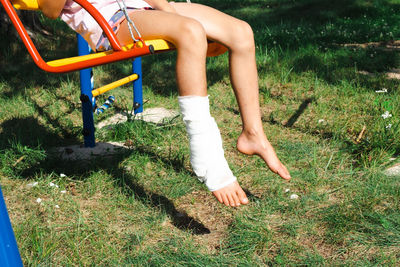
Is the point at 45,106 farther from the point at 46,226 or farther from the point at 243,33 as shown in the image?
the point at 243,33

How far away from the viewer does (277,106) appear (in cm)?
354

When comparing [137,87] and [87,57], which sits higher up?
[87,57]

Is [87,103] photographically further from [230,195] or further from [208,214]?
[230,195]

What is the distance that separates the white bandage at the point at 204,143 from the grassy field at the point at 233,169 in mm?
306

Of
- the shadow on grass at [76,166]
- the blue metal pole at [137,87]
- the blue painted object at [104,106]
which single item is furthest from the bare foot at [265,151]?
the blue metal pole at [137,87]

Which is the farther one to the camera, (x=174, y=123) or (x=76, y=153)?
(x=174, y=123)

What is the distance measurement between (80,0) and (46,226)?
0.99 meters

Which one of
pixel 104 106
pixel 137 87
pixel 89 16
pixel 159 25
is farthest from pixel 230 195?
pixel 137 87

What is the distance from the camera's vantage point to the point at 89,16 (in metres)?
2.10

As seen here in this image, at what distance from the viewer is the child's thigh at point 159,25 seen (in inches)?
72.1

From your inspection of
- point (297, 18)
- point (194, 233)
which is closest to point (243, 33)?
point (194, 233)

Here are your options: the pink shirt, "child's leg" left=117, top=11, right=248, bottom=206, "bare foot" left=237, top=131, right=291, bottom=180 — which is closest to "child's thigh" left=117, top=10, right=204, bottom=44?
"child's leg" left=117, top=11, right=248, bottom=206

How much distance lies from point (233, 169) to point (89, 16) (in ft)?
3.64

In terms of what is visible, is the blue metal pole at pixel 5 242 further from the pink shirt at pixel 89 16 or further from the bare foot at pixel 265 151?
the bare foot at pixel 265 151
